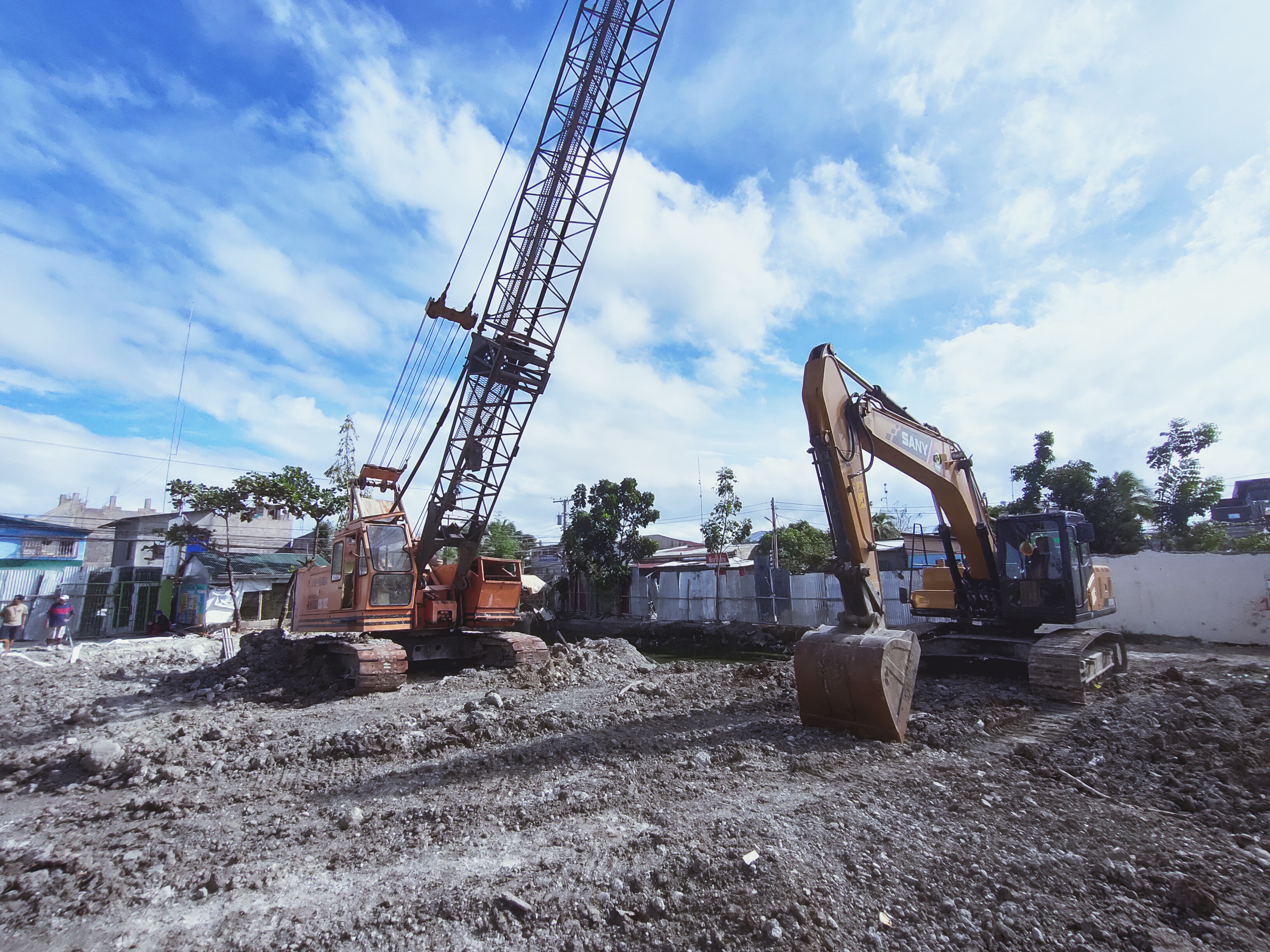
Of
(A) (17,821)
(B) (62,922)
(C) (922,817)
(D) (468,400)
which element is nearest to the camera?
(B) (62,922)

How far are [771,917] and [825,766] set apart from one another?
2.41 m

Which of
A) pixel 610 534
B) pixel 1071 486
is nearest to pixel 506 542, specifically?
pixel 610 534

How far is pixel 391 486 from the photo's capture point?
49.9ft

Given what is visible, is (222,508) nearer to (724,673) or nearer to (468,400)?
(468,400)

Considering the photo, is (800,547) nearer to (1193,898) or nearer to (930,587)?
(930,587)

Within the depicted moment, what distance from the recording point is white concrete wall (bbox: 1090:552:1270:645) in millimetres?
15578

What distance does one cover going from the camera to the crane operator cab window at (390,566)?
11250mm

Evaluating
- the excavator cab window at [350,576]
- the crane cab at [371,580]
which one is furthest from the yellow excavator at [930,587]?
A: the excavator cab window at [350,576]

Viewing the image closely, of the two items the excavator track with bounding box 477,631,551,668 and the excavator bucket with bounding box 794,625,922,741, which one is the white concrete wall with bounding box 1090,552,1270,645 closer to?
the excavator bucket with bounding box 794,625,922,741

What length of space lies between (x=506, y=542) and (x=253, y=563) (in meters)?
25.0

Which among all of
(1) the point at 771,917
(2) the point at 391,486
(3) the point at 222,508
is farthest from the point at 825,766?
(3) the point at 222,508

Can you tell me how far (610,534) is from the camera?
98.7 feet

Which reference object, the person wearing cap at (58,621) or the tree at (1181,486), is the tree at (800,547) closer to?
the tree at (1181,486)

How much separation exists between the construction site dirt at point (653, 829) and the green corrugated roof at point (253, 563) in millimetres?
19063
